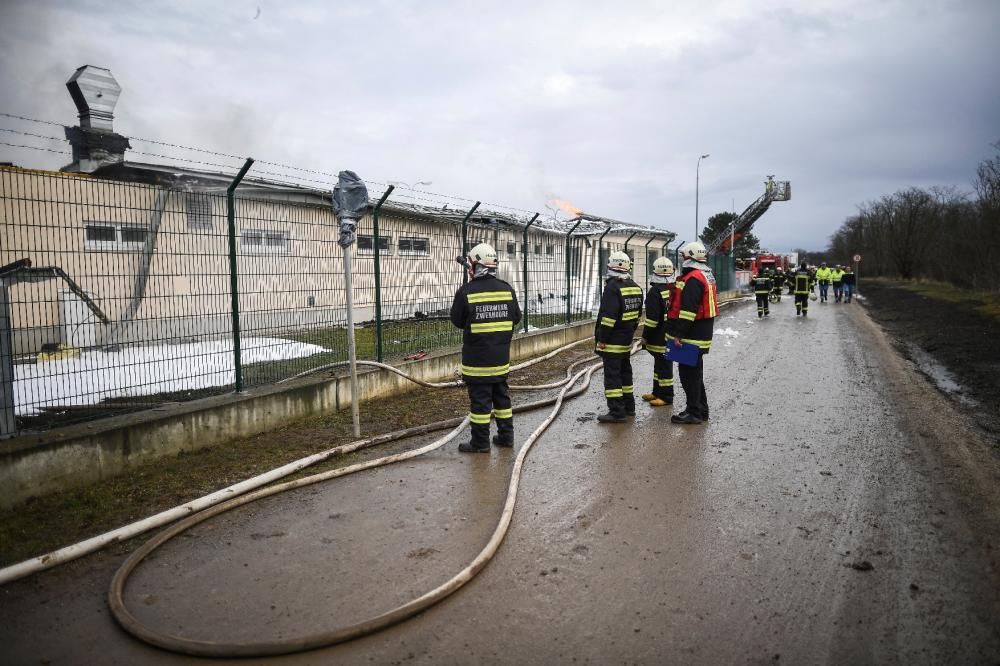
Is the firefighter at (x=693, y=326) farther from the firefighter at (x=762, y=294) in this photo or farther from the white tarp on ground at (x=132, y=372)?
the firefighter at (x=762, y=294)

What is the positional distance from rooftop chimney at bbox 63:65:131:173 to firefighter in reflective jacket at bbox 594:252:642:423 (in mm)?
10596

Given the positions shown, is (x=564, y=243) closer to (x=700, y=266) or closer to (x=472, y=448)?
(x=700, y=266)

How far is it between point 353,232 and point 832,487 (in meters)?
4.56

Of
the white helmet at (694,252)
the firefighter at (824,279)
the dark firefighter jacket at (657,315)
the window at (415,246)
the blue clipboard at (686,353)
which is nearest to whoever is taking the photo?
the blue clipboard at (686,353)

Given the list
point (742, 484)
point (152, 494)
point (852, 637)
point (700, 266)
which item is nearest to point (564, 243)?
point (700, 266)

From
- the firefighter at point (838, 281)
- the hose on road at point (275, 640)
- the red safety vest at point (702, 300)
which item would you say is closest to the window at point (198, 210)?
the hose on road at point (275, 640)

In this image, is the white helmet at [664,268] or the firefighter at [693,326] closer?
the firefighter at [693,326]

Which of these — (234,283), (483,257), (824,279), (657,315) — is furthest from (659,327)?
(824,279)

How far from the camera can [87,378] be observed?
541 centimetres

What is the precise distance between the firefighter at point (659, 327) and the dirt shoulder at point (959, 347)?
318 centimetres

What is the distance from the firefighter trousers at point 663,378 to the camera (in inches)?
302

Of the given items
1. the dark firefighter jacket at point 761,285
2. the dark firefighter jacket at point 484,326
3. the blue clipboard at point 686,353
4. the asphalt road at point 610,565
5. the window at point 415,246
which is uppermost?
the window at point 415,246

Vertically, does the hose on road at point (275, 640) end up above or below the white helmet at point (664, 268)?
below

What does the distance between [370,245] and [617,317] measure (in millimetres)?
3458
